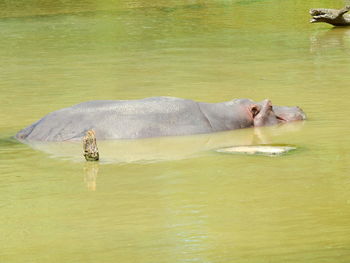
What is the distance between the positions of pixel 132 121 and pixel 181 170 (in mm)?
1850

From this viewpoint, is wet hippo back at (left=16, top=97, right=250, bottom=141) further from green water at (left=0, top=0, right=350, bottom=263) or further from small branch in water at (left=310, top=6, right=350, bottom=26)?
small branch in water at (left=310, top=6, right=350, bottom=26)

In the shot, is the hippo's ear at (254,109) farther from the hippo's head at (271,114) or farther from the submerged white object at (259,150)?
the submerged white object at (259,150)

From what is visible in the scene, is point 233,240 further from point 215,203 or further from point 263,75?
point 263,75

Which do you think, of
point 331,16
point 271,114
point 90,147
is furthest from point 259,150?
point 331,16

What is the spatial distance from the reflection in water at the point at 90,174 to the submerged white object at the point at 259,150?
128 cm

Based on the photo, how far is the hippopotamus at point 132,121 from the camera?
10.7 m

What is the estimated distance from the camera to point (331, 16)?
2350cm

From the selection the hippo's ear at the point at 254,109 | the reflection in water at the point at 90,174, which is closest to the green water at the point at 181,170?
the reflection in water at the point at 90,174

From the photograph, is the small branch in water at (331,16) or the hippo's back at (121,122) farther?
the small branch in water at (331,16)

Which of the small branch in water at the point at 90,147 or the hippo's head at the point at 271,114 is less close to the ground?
the small branch in water at the point at 90,147

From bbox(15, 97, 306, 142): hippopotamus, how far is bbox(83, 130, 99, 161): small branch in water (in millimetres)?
1149

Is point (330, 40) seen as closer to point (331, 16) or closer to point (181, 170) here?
point (331, 16)

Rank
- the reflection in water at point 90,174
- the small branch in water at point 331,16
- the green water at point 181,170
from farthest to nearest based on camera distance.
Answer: the small branch in water at point 331,16, the reflection in water at point 90,174, the green water at point 181,170

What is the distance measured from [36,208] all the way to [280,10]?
22.3m
